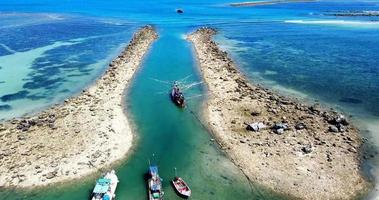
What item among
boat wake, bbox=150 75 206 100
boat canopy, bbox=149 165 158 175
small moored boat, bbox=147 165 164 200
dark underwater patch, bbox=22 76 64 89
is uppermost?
dark underwater patch, bbox=22 76 64 89

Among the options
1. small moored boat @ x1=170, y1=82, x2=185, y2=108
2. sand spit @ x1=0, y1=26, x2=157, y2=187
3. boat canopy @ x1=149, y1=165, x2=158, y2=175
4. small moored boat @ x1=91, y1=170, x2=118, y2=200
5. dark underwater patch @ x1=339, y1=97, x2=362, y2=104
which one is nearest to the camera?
small moored boat @ x1=91, y1=170, x2=118, y2=200

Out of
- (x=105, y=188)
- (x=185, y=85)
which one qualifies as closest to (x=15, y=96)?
(x=185, y=85)

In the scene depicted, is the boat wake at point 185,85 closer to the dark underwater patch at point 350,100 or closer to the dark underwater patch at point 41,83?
the dark underwater patch at point 41,83

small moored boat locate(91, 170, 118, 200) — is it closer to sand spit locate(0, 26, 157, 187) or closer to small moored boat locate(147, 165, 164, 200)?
small moored boat locate(147, 165, 164, 200)

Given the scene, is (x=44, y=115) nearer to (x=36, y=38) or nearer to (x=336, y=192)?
(x=336, y=192)

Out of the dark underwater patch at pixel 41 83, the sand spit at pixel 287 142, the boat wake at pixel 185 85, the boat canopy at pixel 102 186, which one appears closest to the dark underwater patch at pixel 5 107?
the dark underwater patch at pixel 41 83

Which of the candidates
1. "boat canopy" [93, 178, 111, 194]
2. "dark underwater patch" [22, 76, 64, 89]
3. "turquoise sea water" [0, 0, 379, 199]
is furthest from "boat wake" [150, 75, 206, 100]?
"boat canopy" [93, 178, 111, 194]

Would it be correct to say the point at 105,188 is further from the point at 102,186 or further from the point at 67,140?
the point at 67,140

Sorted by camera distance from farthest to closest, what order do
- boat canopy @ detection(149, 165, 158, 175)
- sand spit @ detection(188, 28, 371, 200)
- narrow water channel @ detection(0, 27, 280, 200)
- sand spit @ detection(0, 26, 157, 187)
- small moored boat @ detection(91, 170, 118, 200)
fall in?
sand spit @ detection(0, 26, 157, 187) → boat canopy @ detection(149, 165, 158, 175) → sand spit @ detection(188, 28, 371, 200) → narrow water channel @ detection(0, 27, 280, 200) → small moored boat @ detection(91, 170, 118, 200)
